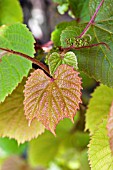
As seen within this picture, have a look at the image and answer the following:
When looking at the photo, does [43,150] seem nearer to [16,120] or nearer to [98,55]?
[16,120]

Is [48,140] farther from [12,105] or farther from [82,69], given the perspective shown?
[82,69]

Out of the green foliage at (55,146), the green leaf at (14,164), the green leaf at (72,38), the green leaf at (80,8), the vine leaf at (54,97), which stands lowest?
the vine leaf at (54,97)

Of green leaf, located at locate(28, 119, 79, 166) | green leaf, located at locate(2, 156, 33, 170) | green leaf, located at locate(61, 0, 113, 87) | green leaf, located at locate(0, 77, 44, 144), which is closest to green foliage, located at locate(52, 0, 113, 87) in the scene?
green leaf, located at locate(61, 0, 113, 87)

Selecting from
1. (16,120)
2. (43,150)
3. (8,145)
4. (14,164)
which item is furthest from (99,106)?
(14,164)

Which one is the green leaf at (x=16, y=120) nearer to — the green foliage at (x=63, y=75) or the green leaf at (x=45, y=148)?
the green foliage at (x=63, y=75)

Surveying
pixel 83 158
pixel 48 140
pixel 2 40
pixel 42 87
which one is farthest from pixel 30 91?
pixel 48 140

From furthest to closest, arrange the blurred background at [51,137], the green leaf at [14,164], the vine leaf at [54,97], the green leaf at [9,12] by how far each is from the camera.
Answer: the green leaf at [14,164], the blurred background at [51,137], the green leaf at [9,12], the vine leaf at [54,97]

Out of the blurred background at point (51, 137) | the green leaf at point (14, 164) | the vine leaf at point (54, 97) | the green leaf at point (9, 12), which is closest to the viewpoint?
the vine leaf at point (54, 97)

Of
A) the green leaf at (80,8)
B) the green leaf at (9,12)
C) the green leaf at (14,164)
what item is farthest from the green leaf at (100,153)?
the green leaf at (14,164)
